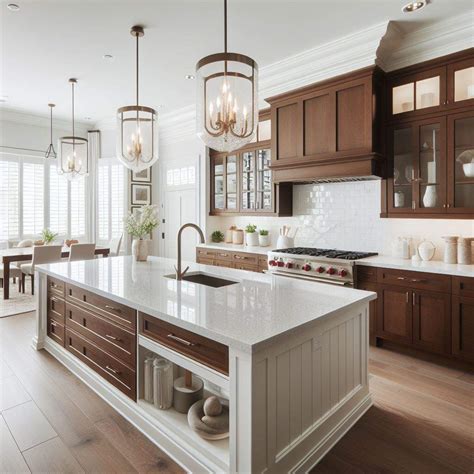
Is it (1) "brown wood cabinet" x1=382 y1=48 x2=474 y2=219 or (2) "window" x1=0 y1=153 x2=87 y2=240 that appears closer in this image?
(1) "brown wood cabinet" x1=382 y1=48 x2=474 y2=219

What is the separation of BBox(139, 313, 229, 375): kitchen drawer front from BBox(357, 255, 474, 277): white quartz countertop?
2371mm

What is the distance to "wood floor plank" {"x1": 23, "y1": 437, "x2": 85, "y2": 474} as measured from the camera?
6.16ft

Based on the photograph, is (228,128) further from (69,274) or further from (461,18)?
(461,18)

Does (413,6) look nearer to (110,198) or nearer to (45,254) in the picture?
(45,254)

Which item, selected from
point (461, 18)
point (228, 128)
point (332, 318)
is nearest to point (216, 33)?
point (228, 128)

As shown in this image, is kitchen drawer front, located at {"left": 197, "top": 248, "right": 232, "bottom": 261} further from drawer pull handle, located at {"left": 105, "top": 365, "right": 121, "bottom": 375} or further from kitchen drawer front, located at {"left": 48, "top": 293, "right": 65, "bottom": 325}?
drawer pull handle, located at {"left": 105, "top": 365, "right": 121, "bottom": 375}

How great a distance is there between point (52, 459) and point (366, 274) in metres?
3.02

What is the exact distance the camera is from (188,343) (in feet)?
6.10

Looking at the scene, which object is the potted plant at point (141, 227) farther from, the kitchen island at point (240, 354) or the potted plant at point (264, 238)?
the potted plant at point (264, 238)

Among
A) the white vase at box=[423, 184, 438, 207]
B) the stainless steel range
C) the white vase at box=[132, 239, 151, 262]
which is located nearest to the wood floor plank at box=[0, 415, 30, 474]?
the white vase at box=[132, 239, 151, 262]

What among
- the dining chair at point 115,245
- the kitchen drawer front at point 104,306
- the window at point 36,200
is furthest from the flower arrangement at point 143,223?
the window at point 36,200

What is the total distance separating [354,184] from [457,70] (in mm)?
1511

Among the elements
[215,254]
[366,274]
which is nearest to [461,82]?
[366,274]

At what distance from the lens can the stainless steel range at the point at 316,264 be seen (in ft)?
12.2
